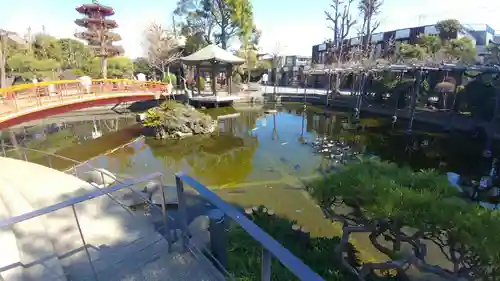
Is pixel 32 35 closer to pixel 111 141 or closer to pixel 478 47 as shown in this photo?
pixel 111 141

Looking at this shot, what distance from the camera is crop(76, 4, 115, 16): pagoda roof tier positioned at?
24875 millimetres

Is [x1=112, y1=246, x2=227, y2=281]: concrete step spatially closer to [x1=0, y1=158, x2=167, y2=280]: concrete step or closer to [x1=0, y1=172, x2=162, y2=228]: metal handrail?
[x1=0, y1=158, x2=167, y2=280]: concrete step

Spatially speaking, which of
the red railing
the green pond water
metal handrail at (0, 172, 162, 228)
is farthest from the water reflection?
metal handrail at (0, 172, 162, 228)

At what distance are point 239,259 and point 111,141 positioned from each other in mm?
9649

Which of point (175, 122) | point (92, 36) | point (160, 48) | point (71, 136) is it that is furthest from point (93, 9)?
point (175, 122)

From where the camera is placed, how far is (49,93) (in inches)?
412

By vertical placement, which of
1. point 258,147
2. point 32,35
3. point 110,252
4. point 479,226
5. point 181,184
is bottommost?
point 258,147

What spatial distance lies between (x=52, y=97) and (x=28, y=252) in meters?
9.96

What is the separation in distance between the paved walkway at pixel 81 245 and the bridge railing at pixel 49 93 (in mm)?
6175

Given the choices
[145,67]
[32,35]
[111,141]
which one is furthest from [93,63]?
[111,141]

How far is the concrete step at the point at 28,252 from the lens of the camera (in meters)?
2.23

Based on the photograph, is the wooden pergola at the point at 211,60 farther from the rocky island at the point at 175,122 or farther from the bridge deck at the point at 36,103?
the bridge deck at the point at 36,103

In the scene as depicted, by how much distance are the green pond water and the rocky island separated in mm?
593

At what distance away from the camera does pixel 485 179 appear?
6961 mm
